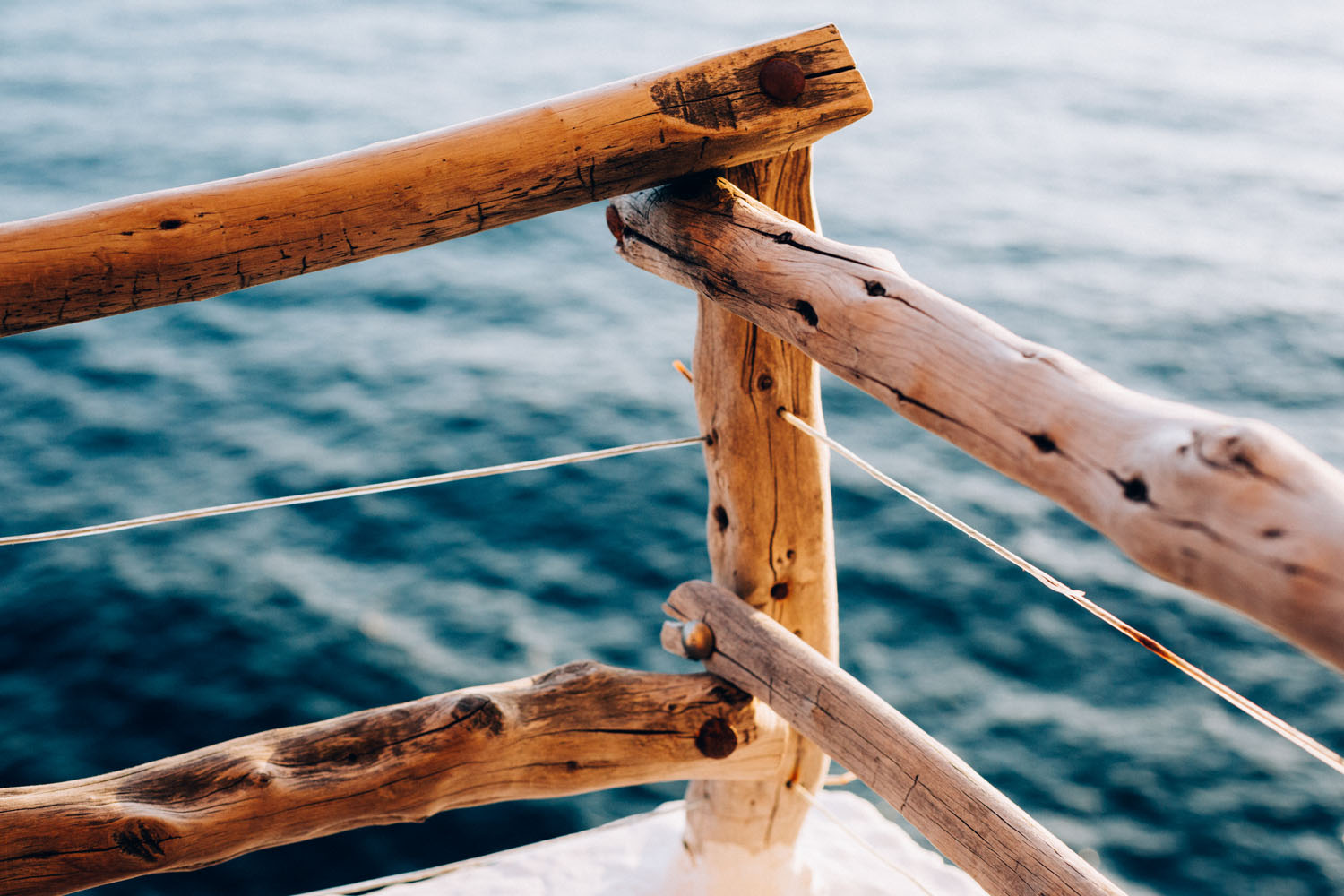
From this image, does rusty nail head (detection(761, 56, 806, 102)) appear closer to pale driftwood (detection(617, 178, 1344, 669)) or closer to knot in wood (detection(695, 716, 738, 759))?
pale driftwood (detection(617, 178, 1344, 669))

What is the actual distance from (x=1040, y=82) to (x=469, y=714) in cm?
627

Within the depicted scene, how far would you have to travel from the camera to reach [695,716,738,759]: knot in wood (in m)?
1.68

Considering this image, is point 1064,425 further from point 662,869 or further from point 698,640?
point 662,869

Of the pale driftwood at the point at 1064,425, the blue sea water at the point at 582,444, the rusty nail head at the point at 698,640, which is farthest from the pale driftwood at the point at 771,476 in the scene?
the blue sea water at the point at 582,444

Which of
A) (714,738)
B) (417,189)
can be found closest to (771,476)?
(714,738)

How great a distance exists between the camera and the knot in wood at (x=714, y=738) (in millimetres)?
1683

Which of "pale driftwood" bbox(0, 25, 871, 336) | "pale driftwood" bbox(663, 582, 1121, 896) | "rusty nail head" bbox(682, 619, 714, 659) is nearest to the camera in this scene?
"pale driftwood" bbox(0, 25, 871, 336)

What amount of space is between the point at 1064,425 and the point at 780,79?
2.15ft

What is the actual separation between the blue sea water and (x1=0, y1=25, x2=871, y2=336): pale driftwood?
1.78 m

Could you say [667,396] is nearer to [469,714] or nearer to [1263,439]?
[469,714]

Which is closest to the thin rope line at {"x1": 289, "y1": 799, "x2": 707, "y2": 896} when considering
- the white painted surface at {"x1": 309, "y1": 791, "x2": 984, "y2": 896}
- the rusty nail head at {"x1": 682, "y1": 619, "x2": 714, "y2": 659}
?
the white painted surface at {"x1": 309, "y1": 791, "x2": 984, "y2": 896}

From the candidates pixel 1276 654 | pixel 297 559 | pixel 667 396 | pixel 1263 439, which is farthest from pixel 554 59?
pixel 1263 439

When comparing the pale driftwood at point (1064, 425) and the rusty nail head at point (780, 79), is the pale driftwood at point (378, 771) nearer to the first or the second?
the pale driftwood at point (1064, 425)

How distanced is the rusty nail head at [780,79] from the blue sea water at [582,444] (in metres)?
1.96
